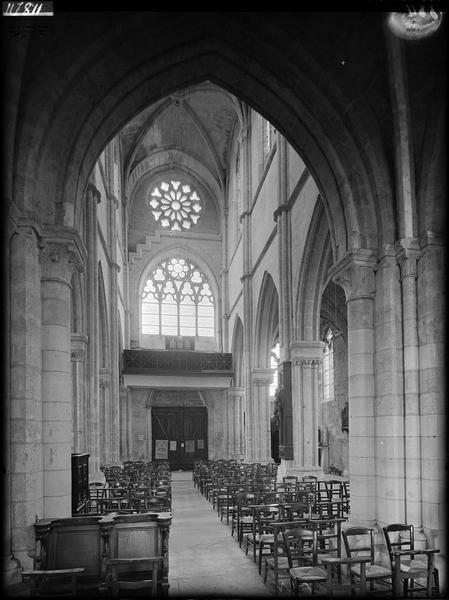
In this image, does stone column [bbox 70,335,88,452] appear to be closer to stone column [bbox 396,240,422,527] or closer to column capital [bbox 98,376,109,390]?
column capital [bbox 98,376,109,390]

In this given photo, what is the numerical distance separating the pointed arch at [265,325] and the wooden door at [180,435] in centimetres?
958

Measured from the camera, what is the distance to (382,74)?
10.2 metres

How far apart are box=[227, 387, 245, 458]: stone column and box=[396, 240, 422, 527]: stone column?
76.3 feet

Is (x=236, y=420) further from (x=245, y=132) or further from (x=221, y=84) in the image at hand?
(x=221, y=84)

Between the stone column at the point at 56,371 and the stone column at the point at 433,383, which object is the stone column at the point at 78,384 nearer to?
the stone column at the point at 56,371

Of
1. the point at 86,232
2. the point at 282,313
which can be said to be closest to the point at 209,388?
the point at 282,313

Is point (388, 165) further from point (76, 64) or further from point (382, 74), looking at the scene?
point (76, 64)

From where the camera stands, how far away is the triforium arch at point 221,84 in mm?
9852

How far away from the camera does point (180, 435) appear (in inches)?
1353

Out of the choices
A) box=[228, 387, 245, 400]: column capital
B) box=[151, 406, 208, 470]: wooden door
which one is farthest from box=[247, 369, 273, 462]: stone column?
box=[151, 406, 208, 470]: wooden door

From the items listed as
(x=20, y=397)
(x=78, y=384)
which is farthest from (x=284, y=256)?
(x=20, y=397)

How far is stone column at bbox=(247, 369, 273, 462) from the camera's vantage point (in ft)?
85.0

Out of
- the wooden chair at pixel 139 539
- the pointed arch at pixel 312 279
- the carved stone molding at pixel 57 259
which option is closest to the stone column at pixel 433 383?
the wooden chair at pixel 139 539

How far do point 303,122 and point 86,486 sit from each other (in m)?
9.10
